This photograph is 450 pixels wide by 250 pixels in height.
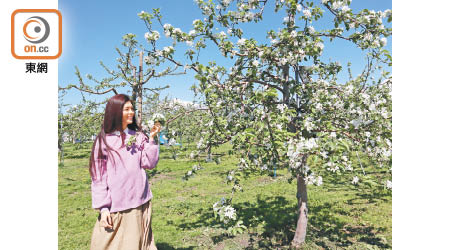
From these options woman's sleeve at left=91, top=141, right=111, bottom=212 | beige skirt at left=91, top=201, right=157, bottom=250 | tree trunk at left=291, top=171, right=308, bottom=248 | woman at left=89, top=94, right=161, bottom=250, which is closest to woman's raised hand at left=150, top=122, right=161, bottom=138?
woman at left=89, top=94, right=161, bottom=250

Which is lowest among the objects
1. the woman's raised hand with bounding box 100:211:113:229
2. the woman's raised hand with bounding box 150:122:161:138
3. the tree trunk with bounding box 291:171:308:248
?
the tree trunk with bounding box 291:171:308:248

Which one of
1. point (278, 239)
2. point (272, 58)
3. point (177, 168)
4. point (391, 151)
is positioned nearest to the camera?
point (391, 151)

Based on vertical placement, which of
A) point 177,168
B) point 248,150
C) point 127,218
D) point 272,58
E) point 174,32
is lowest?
point 177,168

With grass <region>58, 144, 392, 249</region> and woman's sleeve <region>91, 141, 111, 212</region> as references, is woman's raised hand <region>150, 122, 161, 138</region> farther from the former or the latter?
grass <region>58, 144, 392, 249</region>

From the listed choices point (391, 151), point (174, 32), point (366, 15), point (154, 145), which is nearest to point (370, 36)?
point (366, 15)

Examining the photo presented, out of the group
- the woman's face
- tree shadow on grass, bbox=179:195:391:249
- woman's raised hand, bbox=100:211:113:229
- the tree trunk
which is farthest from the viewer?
tree shadow on grass, bbox=179:195:391:249

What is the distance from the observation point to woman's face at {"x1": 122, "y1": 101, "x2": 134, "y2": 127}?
2537 millimetres

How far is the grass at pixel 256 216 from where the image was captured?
13.6 feet

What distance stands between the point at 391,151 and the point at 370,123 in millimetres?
309

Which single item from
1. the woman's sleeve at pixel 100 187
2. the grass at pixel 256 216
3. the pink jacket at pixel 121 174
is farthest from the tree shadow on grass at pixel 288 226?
the woman's sleeve at pixel 100 187

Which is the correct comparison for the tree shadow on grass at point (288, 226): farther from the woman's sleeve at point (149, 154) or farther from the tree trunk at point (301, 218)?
the woman's sleeve at point (149, 154)

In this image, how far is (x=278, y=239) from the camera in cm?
417

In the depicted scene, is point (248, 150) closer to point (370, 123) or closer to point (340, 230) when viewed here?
point (370, 123)

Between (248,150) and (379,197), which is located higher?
(248,150)
